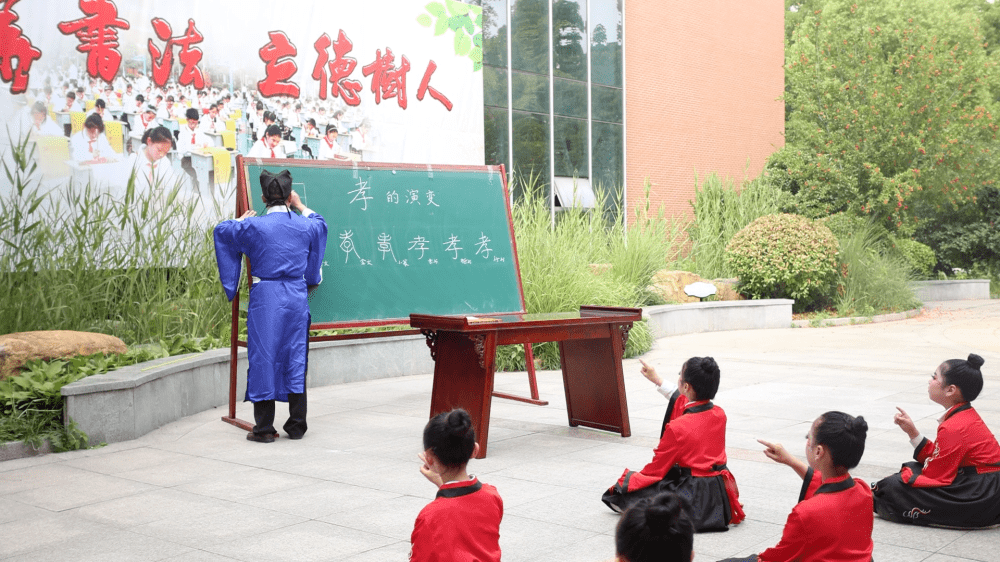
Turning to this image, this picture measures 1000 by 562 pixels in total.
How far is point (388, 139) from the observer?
651 inches

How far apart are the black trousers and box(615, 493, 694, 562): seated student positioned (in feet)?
17.0

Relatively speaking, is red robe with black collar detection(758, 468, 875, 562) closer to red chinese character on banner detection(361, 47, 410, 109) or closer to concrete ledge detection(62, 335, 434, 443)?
concrete ledge detection(62, 335, 434, 443)

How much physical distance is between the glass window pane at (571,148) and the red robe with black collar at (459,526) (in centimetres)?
1874

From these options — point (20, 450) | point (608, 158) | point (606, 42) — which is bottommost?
point (20, 450)

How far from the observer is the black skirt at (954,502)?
14.8 feet

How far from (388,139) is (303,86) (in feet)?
6.17

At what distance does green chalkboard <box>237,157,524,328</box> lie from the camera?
7773 mm

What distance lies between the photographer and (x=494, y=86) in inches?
792

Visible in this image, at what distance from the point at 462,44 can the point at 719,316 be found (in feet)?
23.6

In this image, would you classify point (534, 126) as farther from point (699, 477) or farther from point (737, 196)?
point (699, 477)

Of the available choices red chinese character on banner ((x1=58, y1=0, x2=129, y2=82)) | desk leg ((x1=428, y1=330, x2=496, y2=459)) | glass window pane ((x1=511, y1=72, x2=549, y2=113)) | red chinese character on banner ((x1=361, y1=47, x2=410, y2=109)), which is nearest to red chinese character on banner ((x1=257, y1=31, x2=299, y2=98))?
red chinese character on banner ((x1=361, y1=47, x2=410, y2=109))

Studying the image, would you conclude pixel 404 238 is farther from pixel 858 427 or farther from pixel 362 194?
pixel 858 427

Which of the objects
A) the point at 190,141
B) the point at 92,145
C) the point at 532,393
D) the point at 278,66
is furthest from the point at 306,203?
the point at 278,66

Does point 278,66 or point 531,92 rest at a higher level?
point 531,92
